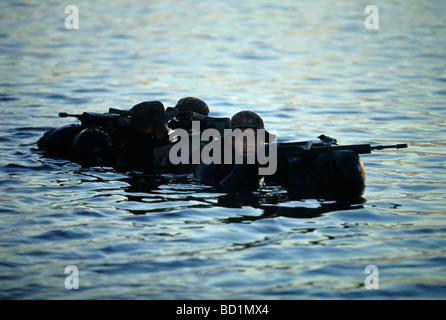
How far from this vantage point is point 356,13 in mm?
40562

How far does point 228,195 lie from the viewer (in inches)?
428

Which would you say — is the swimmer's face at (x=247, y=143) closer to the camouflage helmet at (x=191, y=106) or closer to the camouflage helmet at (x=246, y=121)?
the camouflage helmet at (x=246, y=121)

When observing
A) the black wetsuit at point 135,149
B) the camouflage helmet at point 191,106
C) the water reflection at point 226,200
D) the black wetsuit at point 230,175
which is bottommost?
the water reflection at point 226,200

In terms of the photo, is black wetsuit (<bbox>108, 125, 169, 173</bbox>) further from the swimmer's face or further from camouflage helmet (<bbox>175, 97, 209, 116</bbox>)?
the swimmer's face

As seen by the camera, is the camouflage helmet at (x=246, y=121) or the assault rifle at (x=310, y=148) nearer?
the camouflage helmet at (x=246, y=121)

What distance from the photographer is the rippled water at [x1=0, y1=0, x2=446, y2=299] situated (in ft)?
26.0

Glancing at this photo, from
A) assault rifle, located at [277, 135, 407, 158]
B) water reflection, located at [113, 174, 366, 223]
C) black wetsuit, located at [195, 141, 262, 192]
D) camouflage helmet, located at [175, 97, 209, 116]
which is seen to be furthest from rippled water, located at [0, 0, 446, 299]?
camouflage helmet, located at [175, 97, 209, 116]

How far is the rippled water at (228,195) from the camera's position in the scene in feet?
26.0

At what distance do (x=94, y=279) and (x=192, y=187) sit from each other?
3.72 m

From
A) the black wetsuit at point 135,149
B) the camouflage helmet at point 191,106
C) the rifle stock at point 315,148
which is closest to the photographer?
the rifle stock at point 315,148

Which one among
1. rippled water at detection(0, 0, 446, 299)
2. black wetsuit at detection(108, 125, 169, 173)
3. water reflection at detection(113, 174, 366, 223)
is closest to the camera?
rippled water at detection(0, 0, 446, 299)

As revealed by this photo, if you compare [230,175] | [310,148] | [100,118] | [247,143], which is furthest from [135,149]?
[310,148]

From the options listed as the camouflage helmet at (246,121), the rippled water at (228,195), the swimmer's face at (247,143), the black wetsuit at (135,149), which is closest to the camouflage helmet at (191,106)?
the black wetsuit at (135,149)

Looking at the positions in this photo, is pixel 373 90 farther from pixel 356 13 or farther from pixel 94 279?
pixel 356 13
